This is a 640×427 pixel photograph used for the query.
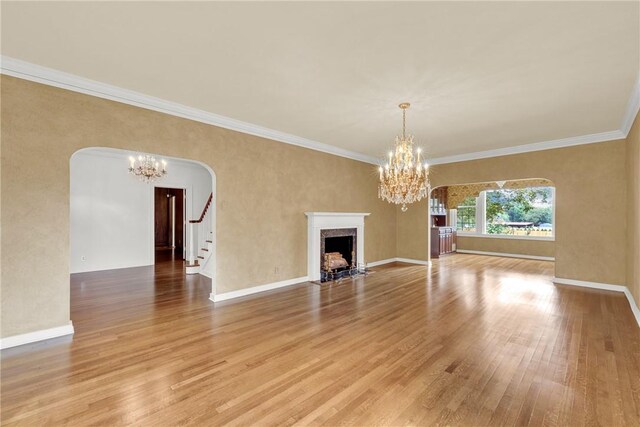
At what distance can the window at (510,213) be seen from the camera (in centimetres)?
907

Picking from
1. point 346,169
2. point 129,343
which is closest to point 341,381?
point 129,343

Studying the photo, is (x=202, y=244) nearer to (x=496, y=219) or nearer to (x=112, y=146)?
(x=112, y=146)

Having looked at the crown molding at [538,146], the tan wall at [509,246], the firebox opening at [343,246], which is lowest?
the tan wall at [509,246]

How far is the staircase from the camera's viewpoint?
638cm

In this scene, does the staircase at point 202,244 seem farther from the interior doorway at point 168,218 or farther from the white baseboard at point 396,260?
the white baseboard at point 396,260

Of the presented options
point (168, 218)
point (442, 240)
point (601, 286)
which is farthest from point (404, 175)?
point (168, 218)

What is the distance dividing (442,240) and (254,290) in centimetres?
731

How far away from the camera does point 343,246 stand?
22.4 feet

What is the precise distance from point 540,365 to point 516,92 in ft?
10.1

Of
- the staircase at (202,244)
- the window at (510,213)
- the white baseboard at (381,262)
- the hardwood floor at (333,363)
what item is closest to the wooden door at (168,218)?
the staircase at (202,244)

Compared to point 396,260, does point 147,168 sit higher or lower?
higher

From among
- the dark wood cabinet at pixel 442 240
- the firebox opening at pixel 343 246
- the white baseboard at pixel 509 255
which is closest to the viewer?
the firebox opening at pixel 343 246

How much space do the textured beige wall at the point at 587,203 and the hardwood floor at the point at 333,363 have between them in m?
0.83

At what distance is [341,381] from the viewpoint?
7.63ft
